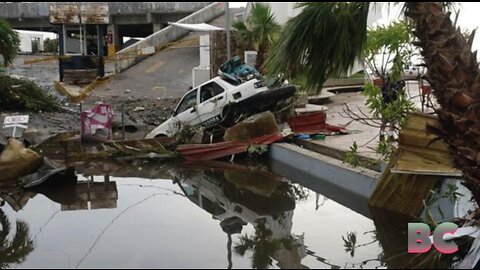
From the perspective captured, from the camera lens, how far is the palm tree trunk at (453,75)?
5.30 meters

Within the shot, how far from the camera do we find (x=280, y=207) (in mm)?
8281

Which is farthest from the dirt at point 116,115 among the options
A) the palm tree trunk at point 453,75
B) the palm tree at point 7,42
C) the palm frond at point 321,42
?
the palm tree trunk at point 453,75

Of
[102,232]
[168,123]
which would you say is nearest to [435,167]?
[102,232]

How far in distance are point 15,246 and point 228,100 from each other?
7.95m

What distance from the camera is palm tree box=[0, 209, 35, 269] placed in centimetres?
593

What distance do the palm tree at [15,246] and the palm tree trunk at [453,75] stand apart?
16.3 feet

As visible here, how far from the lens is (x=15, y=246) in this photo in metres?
6.42

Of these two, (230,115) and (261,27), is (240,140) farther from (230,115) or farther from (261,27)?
(261,27)

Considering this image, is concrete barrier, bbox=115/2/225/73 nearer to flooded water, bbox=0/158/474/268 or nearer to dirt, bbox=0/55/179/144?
dirt, bbox=0/55/179/144

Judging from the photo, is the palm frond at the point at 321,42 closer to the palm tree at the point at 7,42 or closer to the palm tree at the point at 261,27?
the palm tree at the point at 7,42

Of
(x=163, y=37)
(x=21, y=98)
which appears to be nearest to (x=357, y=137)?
(x=21, y=98)

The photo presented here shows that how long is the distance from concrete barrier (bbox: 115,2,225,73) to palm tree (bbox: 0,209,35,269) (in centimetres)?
2430

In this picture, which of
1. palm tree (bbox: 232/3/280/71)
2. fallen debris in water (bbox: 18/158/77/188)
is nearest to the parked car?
fallen debris in water (bbox: 18/158/77/188)

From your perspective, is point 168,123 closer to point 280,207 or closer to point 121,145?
point 121,145
